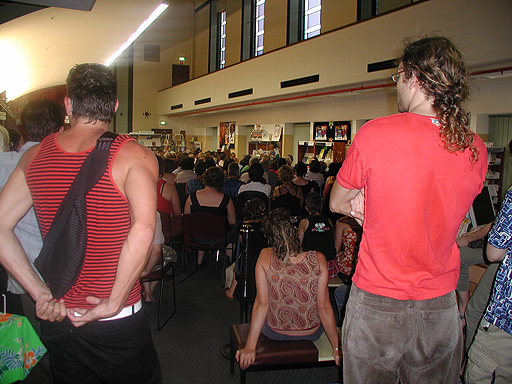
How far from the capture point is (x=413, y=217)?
1.10m

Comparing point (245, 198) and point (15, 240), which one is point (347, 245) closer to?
point (245, 198)

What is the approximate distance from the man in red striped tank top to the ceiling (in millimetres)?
3301

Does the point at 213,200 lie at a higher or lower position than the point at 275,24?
lower

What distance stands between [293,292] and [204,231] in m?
2.20

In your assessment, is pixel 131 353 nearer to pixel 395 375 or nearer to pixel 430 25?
pixel 395 375

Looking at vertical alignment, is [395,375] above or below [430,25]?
below

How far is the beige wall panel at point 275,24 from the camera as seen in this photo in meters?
13.0

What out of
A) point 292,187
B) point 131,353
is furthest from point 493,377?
point 292,187

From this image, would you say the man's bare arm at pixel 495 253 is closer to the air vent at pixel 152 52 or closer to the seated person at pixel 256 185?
the seated person at pixel 256 185

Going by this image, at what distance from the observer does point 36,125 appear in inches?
78.4

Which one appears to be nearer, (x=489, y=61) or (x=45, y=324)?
(x=45, y=324)

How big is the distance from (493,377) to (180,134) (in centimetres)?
1871

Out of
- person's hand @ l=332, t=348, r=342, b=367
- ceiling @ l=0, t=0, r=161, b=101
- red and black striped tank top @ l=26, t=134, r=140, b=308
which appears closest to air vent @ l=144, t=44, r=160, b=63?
ceiling @ l=0, t=0, r=161, b=101

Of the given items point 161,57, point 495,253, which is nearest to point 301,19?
point 161,57
